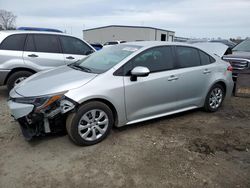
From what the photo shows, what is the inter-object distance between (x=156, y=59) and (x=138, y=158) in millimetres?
1782

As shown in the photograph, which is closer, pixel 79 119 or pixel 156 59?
pixel 79 119

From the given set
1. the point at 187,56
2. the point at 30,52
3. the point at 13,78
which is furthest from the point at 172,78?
the point at 13,78

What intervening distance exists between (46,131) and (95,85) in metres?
0.94

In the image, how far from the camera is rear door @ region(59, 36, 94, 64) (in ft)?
20.3

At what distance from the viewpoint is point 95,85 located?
3.31 meters

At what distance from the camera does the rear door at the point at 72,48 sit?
6.19 meters

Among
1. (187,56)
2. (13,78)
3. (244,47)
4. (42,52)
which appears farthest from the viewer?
(244,47)

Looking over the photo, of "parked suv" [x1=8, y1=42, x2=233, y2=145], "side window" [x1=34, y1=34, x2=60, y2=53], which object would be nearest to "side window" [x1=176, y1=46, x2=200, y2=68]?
"parked suv" [x1=8, y1=42, x2=233, y2=145]

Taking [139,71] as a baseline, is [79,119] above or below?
below

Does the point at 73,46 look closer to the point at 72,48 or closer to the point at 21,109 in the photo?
the point at 72,48

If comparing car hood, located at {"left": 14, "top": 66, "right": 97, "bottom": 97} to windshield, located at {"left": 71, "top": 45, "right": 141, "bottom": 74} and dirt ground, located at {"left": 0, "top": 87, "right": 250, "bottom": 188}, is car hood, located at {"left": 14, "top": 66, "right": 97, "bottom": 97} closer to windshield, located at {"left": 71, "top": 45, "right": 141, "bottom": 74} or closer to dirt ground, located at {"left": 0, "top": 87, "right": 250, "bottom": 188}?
windshield, located at {"left": 71, "top": 45, "right": 141, "bottom": 74}

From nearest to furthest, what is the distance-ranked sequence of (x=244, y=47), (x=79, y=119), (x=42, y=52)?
(x=79, y=119)
(x=42, y=52)
(x=244, y=47)

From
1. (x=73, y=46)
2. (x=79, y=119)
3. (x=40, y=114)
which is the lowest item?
(x=79, y=119)

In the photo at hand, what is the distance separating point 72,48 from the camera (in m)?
6.35
